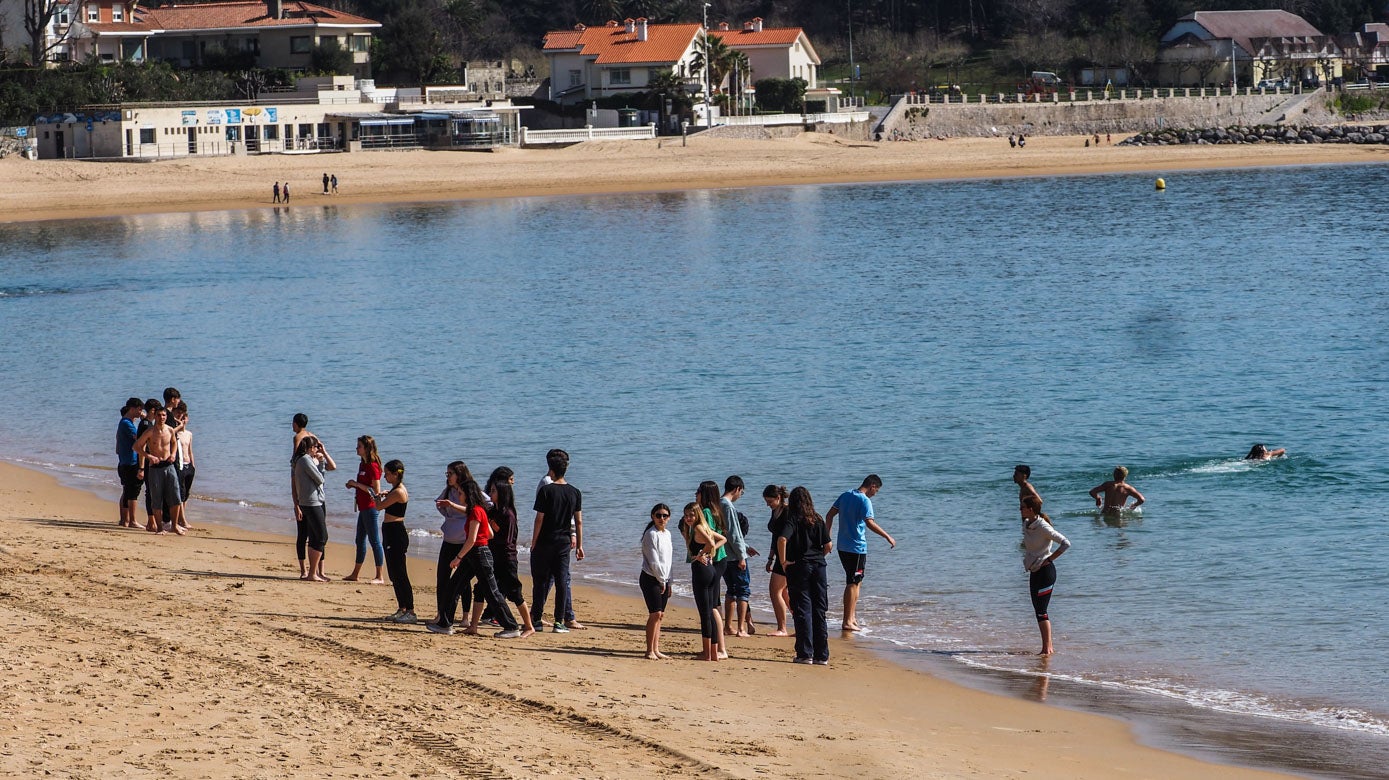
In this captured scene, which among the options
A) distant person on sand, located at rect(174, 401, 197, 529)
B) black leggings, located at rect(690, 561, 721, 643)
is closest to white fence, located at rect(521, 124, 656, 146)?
distant person on sand, located at rect(174, 401, 197, 529)

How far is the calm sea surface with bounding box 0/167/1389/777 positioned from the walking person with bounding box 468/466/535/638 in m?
3.56

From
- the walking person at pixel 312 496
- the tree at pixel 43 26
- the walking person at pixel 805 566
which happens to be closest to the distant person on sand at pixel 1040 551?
the walking person at pixel 805 566

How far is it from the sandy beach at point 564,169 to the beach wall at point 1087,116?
408 cm

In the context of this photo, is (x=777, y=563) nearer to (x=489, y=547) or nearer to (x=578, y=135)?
(x=489, y=547)

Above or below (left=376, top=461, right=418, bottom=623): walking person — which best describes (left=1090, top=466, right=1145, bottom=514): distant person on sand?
below

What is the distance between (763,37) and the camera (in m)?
106

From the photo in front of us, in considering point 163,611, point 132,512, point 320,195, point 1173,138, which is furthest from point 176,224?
point 1173,138

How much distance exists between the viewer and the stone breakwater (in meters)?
105

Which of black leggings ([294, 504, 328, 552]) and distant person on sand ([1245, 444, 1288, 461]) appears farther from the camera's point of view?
distant person on sand ([1245, 444, 1288, 461])

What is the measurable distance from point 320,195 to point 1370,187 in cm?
5617

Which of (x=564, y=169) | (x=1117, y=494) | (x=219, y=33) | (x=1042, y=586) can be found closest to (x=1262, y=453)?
(x=1117, y=494)

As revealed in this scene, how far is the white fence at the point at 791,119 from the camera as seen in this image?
92.2m

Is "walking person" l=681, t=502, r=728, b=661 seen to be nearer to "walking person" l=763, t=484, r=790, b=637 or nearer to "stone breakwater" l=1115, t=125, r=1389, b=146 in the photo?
"walking person" l=763, t=484, r=790, b=637

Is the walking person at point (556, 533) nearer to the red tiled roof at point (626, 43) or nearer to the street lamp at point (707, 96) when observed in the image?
the street lamp at point (707, 96)
